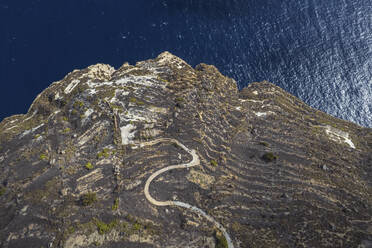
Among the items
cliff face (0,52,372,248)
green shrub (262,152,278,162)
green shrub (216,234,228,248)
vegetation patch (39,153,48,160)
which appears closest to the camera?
green shrub (216,234,228,248)

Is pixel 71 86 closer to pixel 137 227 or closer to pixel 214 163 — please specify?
pixel 214 163

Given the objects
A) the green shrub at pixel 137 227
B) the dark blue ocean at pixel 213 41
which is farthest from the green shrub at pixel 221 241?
the dark blue ocean at pixel 213 41

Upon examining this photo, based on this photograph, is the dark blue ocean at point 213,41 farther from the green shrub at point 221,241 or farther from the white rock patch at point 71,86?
the green shrub at point 221,241

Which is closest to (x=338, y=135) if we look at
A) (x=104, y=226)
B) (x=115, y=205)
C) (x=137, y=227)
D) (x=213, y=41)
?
(x=213, y=41)

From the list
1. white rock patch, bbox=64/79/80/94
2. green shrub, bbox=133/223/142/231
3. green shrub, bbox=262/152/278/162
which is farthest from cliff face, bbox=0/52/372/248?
white rock patch, bbox=64/79/80/94

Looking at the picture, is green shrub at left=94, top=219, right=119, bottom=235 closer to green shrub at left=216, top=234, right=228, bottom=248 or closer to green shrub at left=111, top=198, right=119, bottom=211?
green shrub at left=111, top=198, right=119, bottom=211

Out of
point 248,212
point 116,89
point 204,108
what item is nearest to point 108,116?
point 116,89
